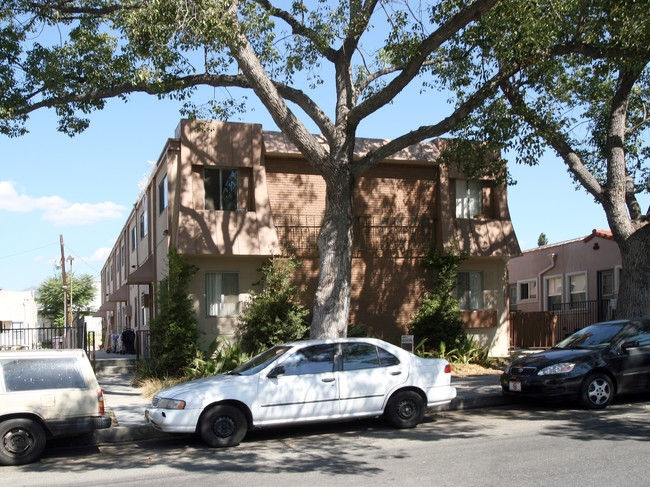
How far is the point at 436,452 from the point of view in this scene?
8492mm

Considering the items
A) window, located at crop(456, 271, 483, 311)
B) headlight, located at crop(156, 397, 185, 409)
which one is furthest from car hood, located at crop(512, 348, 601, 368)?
window, located at crop(456, 271, 483, 311)

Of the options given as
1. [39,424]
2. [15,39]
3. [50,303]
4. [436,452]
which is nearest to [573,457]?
[436,452]

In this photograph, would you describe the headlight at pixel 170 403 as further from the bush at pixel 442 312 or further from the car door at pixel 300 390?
the bush at pixel 442 312

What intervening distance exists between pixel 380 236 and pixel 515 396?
25.9 ft

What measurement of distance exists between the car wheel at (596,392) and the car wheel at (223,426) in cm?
587

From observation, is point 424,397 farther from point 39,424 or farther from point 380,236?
point 380,236

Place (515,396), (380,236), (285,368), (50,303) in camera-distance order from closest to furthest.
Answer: (285,368)
(515,396)
(380,236)
(50,303)

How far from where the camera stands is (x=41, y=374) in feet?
29.9

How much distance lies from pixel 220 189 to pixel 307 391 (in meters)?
9.30

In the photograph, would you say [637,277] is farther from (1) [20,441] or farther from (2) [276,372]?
(1) [20,441]

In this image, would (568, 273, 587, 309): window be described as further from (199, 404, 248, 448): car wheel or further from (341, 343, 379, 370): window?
(199, 404, 248, 448): car wheel

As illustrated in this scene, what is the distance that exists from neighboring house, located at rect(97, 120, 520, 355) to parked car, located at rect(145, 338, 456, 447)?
23.7 ft

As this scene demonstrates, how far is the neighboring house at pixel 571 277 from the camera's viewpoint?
23739mm

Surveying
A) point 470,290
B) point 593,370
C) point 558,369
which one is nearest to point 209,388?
point 558,369
